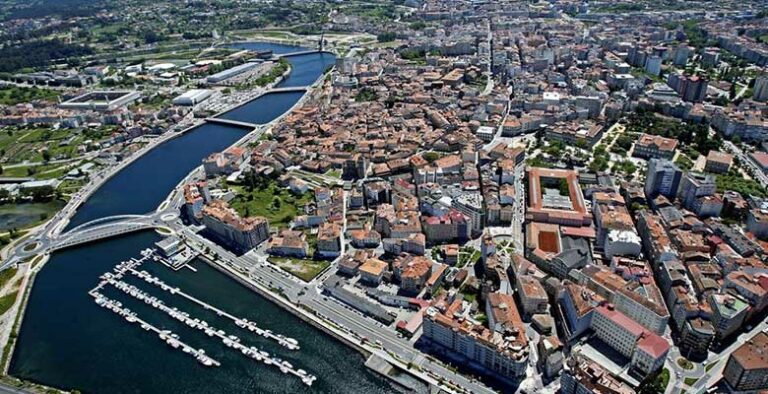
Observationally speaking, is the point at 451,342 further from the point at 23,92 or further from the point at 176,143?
the point at 23,92

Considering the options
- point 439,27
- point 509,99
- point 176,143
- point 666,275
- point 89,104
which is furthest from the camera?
point 439,27

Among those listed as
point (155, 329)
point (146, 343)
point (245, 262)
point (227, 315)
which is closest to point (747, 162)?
point (245, 262)

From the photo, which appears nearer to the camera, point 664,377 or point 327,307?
point 664,377

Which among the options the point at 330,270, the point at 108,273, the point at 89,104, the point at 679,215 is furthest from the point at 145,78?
the point at 679,215

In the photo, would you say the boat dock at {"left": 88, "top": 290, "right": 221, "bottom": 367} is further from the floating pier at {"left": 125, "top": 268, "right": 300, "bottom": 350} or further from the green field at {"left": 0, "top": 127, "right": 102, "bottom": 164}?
the green field at {"left": 0, "top": 127, "right": 102, "bottom": 164}

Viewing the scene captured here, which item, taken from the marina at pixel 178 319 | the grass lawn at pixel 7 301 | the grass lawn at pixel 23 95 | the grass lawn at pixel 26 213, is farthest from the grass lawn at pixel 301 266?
the grass lawn at pixel 23 95

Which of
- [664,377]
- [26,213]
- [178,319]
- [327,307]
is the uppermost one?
[26,213]

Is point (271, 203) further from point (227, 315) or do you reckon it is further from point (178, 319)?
point (178, 319)
